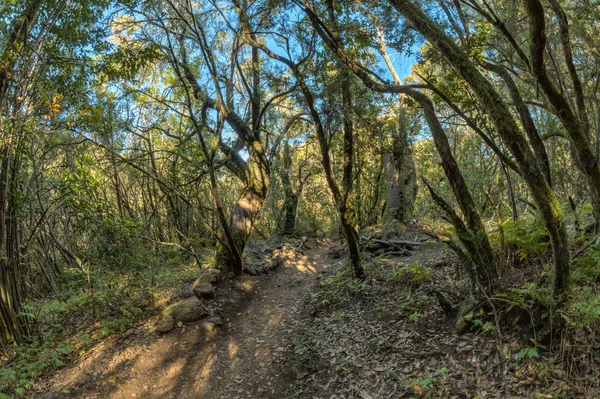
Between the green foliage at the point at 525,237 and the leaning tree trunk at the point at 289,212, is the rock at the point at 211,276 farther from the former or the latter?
the leaning tree trunk at the point at 289,212

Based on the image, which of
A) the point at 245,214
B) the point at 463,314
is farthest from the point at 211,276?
the point at 463,314

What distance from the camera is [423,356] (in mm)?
4016

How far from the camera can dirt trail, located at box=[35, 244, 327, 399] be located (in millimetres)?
4504

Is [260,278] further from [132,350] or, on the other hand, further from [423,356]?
[423,356]

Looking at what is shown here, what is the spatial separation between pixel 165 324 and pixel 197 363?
969 mm

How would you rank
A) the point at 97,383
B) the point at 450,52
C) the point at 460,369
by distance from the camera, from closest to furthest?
the point at 450,52
the point at 460,369
the point at 97,383

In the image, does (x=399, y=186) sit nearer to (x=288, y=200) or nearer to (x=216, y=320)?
(x=288, y=200)

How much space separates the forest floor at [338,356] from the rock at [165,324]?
0.11m

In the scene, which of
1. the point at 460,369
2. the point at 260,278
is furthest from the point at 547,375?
the point at 260,278

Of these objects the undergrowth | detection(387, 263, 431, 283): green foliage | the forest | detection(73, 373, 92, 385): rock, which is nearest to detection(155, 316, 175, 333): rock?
the forest

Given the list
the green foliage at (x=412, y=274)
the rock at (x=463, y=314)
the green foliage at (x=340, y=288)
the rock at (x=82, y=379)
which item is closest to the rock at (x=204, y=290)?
the green foliage at (x=340, y=288)

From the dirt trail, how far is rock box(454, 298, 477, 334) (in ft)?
7.59

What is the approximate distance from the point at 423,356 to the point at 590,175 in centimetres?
270

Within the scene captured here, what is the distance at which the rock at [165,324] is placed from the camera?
5.64m
